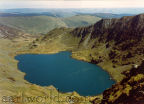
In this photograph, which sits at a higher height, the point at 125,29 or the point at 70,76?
the point at 125,29

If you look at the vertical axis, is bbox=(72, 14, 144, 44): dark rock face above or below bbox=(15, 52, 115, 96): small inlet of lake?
above

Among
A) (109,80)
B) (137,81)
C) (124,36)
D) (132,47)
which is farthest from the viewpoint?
(124,36)

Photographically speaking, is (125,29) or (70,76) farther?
(125,29)

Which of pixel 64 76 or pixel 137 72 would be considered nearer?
pixel 137 72

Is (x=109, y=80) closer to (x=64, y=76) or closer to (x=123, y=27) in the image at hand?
(x=64, y=76)

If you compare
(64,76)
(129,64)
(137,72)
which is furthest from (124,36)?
(137,72)

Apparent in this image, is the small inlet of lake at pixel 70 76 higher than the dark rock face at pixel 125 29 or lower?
lower

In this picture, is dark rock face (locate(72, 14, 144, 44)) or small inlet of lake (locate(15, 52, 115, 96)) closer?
small inlet of lake (locate(15, 52, 115, 96))

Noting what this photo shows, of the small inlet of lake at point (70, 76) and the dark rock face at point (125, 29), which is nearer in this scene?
the small inlet of lake at point (70, 76)
